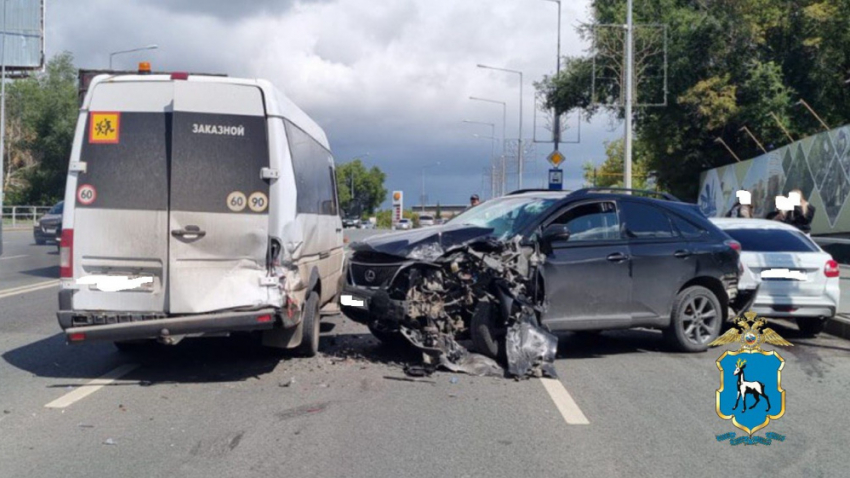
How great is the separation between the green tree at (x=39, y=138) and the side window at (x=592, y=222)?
50.9 m

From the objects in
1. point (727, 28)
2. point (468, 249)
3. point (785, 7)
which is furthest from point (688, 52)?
point (468, 249)

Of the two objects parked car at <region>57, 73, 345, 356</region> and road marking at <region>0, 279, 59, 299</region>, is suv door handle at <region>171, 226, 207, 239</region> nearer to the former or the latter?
parked car at <region>57, 73, 345, 356</region>

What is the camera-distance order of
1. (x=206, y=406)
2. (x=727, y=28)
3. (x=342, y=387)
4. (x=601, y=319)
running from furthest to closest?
(x=727, y=28) → (x=601, y=319) → (x=342, y=387) → (x=206, y=406)

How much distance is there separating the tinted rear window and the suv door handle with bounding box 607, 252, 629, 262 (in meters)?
3.07

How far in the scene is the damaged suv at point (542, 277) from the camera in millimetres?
8680

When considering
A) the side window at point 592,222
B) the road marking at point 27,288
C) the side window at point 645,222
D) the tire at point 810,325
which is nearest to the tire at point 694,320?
the side window at point 645,222

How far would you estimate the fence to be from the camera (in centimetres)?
4506

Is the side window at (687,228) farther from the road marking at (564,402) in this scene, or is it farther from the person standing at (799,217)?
the person standing at (799,217)

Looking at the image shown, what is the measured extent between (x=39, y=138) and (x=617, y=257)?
180 ft

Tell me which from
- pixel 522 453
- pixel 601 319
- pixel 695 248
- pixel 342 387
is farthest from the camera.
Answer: pixel 695 248

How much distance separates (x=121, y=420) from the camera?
22.5 ft

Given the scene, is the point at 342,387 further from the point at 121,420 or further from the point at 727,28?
the point at 727,28

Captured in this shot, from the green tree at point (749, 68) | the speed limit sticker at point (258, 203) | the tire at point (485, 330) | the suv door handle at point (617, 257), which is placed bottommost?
the tire at point (485, 330)

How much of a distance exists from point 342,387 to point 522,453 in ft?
8.04
